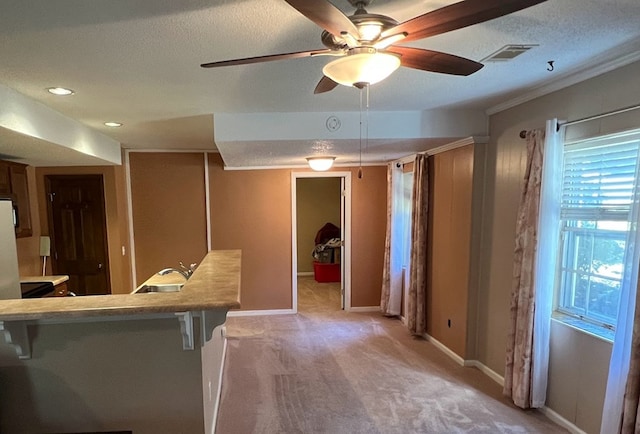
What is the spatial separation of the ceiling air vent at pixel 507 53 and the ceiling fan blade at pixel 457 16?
87cm

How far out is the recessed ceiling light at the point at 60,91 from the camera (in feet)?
7.38

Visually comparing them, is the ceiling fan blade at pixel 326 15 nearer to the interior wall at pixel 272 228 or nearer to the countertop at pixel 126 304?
the countertop at pixel 126 304

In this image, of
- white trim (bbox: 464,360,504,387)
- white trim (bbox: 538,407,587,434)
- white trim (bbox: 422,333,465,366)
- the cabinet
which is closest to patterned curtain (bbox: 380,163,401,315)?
white trim (bbox: 422,333,465,366)

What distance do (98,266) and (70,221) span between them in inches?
26.8

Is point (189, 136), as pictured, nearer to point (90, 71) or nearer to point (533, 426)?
point (90, 71)

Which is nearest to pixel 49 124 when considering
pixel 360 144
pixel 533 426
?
pixel 360 144

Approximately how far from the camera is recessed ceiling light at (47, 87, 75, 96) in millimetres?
2250

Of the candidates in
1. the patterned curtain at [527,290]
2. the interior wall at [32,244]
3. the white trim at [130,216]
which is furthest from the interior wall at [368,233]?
the interior wall at [32,244]

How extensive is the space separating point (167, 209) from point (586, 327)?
15.9ft

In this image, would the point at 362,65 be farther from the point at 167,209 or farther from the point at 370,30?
the point at 167,209

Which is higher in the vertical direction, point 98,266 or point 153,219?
point 153,219

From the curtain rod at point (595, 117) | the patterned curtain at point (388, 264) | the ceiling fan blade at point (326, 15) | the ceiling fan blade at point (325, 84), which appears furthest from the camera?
the patterned curtain at point (388, 264)

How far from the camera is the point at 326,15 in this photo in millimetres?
1058

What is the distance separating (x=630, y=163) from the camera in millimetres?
2100
